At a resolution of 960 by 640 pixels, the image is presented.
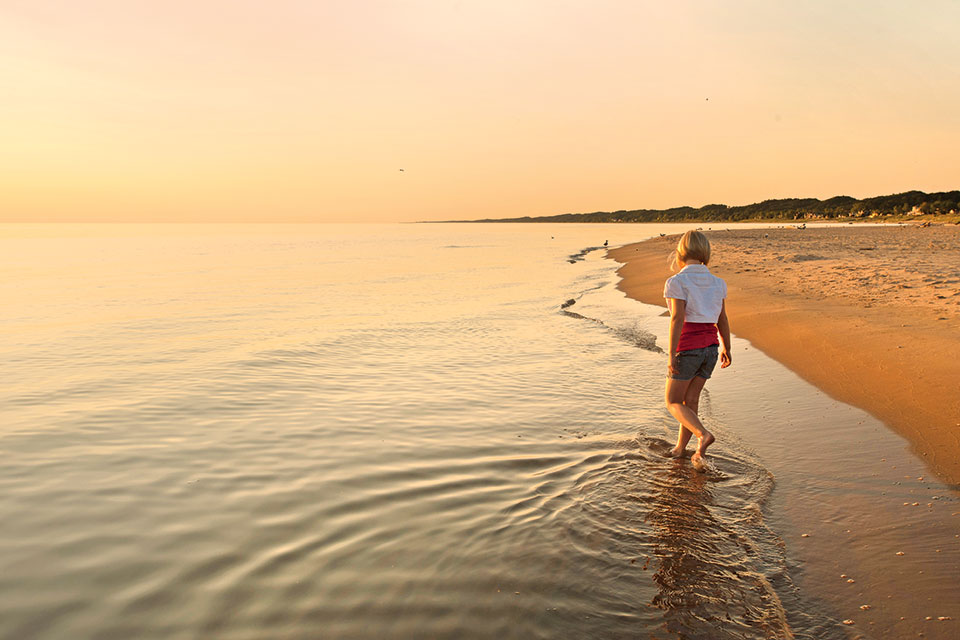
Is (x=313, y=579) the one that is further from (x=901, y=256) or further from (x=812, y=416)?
(x=901, y=256)

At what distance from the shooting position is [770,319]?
542 inches

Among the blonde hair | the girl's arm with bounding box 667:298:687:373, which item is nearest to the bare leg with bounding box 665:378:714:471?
the girl's arm with bounding box 667:298:687:373

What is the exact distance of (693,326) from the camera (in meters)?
5.93

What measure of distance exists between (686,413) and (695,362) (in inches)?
21.8

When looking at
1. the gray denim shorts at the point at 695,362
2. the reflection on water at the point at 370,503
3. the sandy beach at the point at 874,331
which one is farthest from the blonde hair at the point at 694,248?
the sandy beach at the point at 874,331

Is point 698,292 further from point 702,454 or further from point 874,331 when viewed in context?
point 874,331

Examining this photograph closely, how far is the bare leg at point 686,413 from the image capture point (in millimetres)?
5949

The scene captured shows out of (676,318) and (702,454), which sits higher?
(676,318)

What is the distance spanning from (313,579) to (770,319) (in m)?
12.8

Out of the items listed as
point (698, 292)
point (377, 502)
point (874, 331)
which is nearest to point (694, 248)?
point (698, 292)

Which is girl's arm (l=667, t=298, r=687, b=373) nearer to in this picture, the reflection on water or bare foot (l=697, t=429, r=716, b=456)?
bare foot (l=697, t=429, r=716, b=456)

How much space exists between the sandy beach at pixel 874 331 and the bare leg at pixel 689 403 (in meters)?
2.22

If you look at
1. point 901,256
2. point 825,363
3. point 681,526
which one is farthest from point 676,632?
point 901,256

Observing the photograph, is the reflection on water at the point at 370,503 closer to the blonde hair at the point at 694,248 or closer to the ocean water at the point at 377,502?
the ocean water at the point at 377,502
